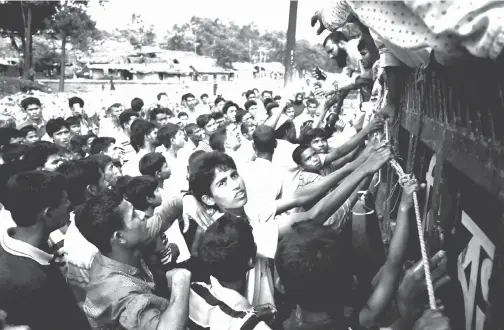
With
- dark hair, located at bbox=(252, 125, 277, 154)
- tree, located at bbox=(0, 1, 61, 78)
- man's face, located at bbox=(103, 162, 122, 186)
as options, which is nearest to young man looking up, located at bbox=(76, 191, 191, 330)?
man's face, located at bbox=(103, 162, 122, 186)

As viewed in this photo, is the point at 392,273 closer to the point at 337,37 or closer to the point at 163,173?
the point at 163,173

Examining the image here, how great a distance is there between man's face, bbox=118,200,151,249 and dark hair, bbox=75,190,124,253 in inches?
1.0

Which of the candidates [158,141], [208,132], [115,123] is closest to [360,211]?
[158,141]

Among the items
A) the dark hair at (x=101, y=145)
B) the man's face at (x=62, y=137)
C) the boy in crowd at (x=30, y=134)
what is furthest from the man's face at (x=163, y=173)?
the boy in crowd at (x=30, y=134)

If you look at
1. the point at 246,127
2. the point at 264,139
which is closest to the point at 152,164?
the point at 264,139

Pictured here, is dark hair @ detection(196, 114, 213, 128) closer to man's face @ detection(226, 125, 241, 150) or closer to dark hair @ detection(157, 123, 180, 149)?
man's face @ detection(226, 125, 241, 150)

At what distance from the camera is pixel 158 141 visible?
513 cm

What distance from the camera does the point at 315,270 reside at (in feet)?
5.06

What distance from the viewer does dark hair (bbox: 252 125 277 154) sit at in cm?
409

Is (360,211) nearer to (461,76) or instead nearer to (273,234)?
(273,234)

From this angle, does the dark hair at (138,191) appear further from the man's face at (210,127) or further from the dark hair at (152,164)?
the man's face at (210,127)

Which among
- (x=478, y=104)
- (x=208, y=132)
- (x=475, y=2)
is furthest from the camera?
(x=208, y=132)

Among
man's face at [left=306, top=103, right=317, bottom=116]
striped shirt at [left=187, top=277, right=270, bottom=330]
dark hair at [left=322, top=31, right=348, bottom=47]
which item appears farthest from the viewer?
man's face at [left=306, top=103, right=317, bottom=116]

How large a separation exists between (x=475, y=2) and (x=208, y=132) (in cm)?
576
